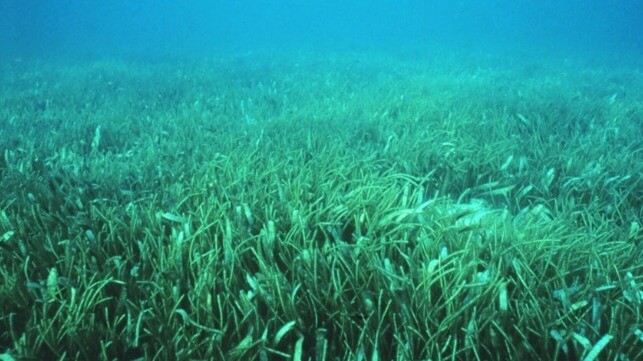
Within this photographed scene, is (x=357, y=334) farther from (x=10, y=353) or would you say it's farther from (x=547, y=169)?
(x=547, y=169)

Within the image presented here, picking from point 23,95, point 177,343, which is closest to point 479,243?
point 177,343

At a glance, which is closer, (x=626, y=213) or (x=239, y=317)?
(x=239, y=317)

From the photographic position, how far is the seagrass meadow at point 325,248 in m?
1.85

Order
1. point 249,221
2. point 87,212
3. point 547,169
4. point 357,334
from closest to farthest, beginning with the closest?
1. point 357,334
2. point 249,221
3. point 87,212
4. point 547,169

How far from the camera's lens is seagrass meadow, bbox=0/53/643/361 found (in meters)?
1.85

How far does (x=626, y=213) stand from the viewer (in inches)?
123

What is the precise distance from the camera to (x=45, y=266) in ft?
7.86

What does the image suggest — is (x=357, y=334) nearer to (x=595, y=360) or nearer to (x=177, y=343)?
(x=177, y=343)

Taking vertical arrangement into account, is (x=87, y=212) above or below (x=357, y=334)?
above

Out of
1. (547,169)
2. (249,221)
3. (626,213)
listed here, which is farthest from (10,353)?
(547,169)

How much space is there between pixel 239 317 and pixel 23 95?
976cm

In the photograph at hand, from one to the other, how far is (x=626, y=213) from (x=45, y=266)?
4129 millimetres

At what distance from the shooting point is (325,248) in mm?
2387

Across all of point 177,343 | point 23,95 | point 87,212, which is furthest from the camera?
point 23,95
